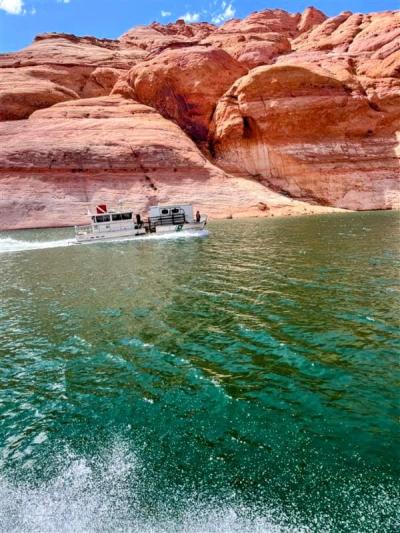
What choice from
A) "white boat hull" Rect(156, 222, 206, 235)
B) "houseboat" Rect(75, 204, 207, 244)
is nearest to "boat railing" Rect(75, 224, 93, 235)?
"houseboat" Rect(75, 204, 207, 244)

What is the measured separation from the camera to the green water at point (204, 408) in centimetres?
546

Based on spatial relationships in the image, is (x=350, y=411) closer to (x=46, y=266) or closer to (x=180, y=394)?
(x=180, y=394)

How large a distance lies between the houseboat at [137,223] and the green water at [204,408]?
24924 millimetres

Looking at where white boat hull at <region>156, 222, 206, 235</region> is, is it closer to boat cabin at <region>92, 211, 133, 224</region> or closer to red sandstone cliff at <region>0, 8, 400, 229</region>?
boat cabin at <region>92, 211, 133, 224</region>

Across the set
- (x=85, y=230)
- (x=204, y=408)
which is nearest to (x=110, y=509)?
(x=204, y=408)

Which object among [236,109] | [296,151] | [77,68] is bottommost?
[296,151]

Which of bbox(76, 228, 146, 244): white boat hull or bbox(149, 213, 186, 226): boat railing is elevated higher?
bbox(149, 213, 186, 226): boat railing

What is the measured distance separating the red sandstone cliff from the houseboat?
1660cm

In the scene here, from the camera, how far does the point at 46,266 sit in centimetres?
2588

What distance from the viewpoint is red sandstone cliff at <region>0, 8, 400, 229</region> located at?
61062 mm

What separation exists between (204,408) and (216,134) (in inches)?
2918

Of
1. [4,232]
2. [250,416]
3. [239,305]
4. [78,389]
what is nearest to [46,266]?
[239,305]

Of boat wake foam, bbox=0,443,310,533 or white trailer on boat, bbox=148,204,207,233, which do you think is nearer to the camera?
boat wake foam, bbox=0,443,310,533

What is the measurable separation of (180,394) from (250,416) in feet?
5.40
